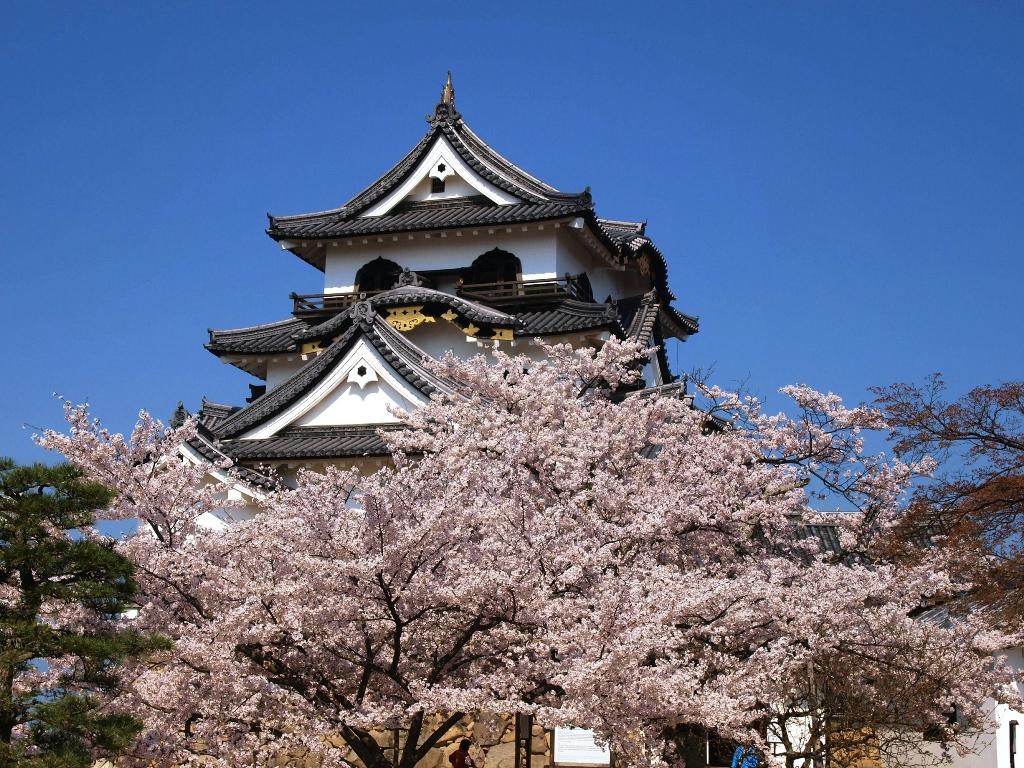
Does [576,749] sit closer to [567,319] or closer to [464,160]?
[567,319]

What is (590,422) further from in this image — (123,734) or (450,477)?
(123,734)

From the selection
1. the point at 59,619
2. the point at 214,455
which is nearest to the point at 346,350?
the point at 214,455

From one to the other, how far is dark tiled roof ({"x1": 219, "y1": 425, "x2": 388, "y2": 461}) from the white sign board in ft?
18.6

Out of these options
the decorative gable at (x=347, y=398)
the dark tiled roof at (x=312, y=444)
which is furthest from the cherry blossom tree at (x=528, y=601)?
the decorative gable at (x=347, y=398)

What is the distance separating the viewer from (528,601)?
36.2 ft

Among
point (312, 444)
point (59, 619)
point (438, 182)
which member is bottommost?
point (59, 619)

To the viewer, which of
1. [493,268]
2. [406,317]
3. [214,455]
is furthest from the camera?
[493,268]

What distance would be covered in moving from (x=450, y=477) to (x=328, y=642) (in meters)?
2.53

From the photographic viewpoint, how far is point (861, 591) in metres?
13.3

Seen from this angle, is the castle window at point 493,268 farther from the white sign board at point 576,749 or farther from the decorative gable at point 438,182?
the white sign board at point 576,749

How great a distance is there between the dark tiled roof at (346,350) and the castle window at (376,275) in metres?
4.17

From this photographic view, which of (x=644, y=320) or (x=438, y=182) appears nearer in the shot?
(x=644, y=320)

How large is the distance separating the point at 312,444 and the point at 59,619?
9738mm

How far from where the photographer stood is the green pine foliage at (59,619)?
1005 centimetres
